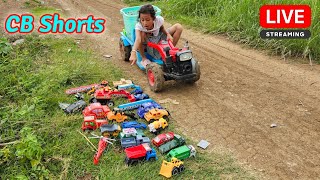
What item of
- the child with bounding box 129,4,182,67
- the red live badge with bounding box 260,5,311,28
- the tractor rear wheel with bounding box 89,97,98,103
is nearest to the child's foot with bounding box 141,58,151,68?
the child with bounding box 129,4,182,67

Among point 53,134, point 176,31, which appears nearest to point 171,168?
point 53,134

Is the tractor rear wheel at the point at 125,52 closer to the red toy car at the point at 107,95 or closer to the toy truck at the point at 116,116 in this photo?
the red toy car at the point at 107,95

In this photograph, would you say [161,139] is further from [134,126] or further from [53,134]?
[53,134]

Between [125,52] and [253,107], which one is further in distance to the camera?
[125,52]

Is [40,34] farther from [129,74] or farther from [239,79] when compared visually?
[239,79]

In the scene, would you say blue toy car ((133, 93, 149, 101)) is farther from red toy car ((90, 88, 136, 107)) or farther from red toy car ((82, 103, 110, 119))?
red toy car ((82, 103, 110, 119))

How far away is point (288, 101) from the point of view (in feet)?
14.3

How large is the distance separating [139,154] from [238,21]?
441 centimetres

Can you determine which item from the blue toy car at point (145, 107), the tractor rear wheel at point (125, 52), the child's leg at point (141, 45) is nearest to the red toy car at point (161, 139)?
the blue toy car at point (145, 107)

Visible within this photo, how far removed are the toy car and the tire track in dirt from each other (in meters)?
0.94

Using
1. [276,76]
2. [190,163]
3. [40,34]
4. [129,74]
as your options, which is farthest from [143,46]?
[40,34]

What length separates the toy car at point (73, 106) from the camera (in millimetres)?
4070

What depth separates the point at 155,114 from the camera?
12.6 ft

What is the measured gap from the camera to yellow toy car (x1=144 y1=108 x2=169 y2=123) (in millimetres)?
3842
